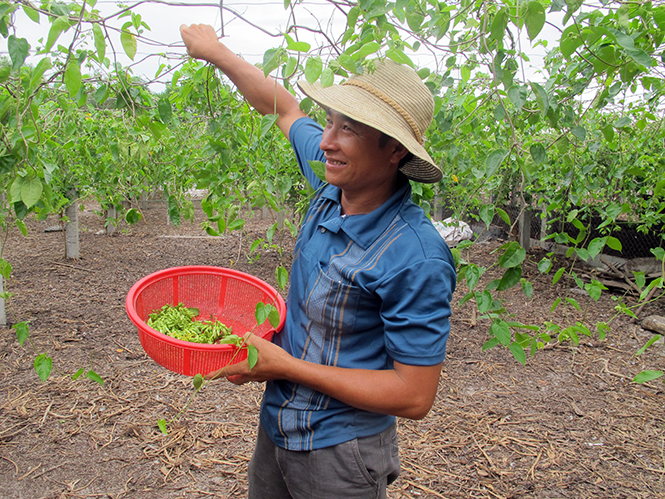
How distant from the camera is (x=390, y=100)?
1.13 meters

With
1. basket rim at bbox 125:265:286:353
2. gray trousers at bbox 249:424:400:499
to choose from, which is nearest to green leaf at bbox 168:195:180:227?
basket rim at bbox 125:265:286:353

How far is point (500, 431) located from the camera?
296 centimetres

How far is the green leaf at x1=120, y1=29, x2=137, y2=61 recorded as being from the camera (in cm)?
103

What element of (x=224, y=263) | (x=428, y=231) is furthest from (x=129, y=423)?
(x=224, y=263)

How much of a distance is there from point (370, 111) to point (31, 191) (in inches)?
28.3

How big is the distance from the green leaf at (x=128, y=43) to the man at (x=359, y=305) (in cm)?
29

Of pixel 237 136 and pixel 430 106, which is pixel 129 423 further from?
pixel 430 106

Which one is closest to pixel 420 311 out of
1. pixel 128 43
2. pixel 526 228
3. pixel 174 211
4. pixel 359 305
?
pixel 359 305

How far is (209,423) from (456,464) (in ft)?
4.80

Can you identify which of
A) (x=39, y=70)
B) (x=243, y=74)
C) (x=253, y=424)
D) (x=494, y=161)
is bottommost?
A: (x=253, y=424)

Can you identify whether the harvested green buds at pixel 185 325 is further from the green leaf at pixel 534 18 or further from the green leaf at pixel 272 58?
the green leaf at pixel 534 18

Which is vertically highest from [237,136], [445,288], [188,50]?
[188,50]

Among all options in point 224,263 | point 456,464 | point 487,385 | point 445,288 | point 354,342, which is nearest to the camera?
point 445,288

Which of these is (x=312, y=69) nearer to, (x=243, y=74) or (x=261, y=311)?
(x=261, y=311)
